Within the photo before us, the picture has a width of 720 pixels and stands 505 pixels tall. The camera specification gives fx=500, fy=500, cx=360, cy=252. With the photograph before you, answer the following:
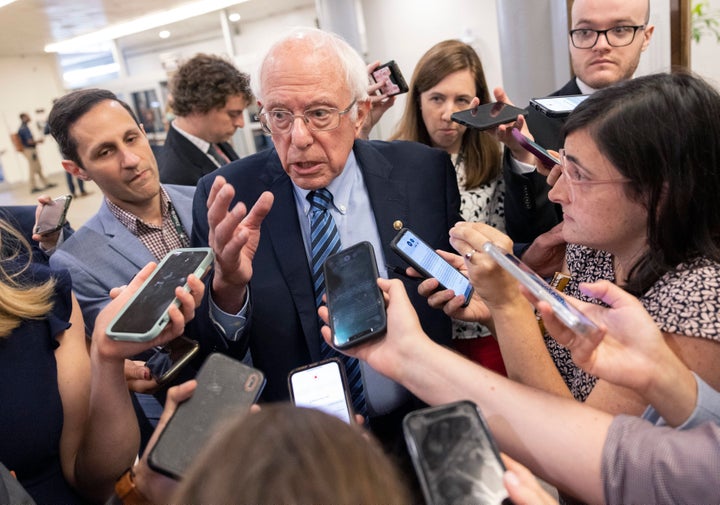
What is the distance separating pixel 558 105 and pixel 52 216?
6.77 feet

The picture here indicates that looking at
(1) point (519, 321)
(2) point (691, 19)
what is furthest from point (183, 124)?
(2) point (691, 19)

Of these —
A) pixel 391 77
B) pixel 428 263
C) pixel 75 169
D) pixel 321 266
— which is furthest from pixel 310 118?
pixel 391 77

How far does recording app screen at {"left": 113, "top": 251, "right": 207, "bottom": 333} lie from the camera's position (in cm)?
105

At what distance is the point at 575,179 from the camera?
1177mm

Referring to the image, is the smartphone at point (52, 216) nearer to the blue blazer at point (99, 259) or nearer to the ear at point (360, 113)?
the blue blazer at point (99, 259)

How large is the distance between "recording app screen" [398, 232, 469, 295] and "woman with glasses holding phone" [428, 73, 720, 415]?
0.19m

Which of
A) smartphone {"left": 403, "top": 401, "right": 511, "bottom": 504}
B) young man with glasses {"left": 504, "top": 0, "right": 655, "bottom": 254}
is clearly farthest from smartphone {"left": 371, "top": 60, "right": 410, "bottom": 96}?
smartphone {"left": 403, "top": 401, "right": 511, "bottom": 504}

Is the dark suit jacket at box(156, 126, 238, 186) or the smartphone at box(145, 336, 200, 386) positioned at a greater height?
the dark suit jacket at box(156, 126, 238, 186)

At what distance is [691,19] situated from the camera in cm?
357

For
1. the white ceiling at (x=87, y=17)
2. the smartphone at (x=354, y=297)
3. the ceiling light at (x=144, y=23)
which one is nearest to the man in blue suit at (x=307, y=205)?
the smartphone at (x=354, y=297)

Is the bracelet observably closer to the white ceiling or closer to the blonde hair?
the blonde hair

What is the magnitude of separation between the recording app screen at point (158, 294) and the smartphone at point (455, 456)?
23.7 inches

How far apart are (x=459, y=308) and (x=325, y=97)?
72 cm

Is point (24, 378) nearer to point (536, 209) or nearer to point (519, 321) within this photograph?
point (519, 321)
